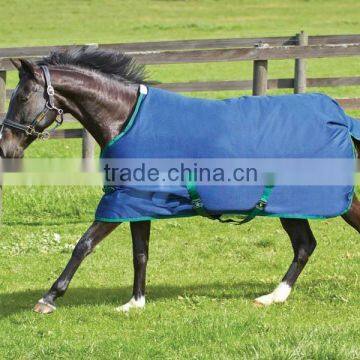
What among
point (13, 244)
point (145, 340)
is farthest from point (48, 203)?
point (145, 340)

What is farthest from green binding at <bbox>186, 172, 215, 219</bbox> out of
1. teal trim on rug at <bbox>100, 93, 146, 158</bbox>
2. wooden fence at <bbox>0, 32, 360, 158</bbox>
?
wooden fence at <bbox>0, 32, 360, 158</bbox>

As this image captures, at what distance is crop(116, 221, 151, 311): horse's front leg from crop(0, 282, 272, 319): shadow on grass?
23 centimetres

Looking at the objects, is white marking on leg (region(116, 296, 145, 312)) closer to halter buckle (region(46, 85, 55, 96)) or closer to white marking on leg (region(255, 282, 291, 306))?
white marking on leg (region(255, 282, 291, 306))

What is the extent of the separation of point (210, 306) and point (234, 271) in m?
1.32

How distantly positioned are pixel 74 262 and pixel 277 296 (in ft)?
5.13

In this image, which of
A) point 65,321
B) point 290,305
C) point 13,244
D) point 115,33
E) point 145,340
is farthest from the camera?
point 115,33

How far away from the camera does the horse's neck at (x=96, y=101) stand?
6285mm

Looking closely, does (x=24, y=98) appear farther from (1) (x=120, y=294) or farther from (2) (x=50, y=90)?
(1) (x=120, y=294)

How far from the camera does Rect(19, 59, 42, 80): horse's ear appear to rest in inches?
240

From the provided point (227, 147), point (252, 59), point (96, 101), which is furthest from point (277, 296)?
point (252, 59)

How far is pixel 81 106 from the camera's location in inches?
250

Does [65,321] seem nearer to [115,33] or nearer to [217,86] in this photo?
[217,86]

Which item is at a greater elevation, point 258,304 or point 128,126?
point 128,126

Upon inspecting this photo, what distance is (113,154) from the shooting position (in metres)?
6.20
